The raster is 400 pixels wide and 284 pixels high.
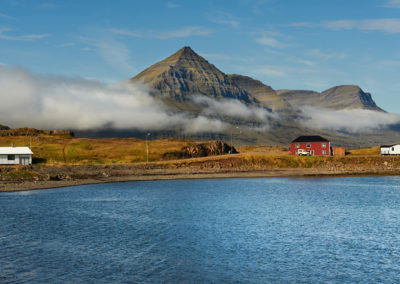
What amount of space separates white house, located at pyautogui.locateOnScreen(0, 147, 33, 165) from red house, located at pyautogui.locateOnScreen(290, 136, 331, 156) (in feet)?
348

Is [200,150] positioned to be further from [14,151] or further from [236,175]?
[14,151]

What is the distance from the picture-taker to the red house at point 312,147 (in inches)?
6752

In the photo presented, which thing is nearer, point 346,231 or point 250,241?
point 250,241

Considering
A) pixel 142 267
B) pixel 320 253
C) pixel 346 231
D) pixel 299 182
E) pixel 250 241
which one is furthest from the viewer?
pixel 299 182

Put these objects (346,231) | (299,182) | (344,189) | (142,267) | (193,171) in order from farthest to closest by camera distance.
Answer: (193,171) < (299,182) < (344,189) < (346,231) < (142,267)

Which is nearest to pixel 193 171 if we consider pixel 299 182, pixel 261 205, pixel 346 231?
pixel 299 182

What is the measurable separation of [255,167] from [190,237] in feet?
323

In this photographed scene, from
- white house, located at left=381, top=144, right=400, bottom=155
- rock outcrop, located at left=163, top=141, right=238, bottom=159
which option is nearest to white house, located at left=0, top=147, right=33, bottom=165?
rock outcrop, located at left=163, top=141, right=238, bottom=159

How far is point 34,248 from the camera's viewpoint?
43375 millimetres

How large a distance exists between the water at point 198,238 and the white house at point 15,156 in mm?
55757

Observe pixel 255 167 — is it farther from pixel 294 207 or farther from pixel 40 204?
pixel 40 204

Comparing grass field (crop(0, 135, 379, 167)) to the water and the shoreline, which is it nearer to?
the shoreline

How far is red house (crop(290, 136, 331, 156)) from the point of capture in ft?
563

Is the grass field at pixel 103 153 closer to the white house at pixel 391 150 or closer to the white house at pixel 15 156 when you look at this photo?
the white house at pixel 15 156
